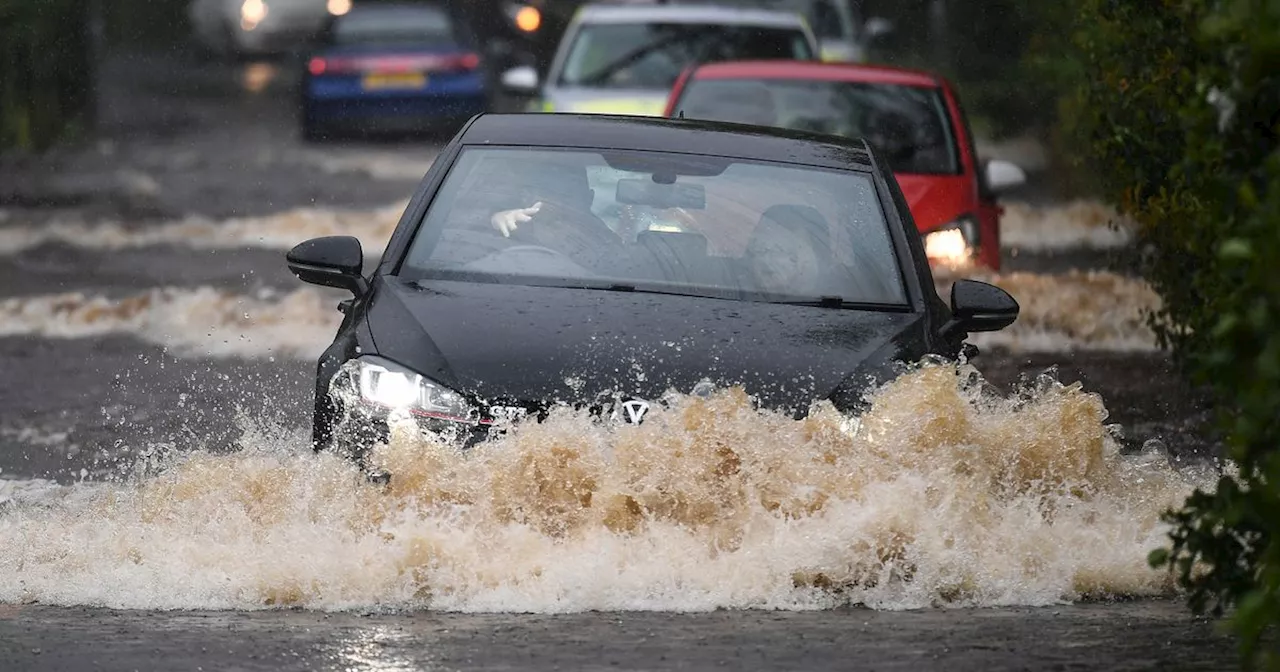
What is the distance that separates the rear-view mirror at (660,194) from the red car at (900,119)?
4.55 m

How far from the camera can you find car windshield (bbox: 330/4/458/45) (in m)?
28.7

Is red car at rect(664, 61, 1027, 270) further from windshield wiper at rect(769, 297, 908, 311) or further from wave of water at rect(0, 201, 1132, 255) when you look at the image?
wave of water at rect(0, 201, 1132, 255)

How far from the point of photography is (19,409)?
11898 mm

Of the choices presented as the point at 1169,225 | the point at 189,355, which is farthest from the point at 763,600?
the point at 189,355

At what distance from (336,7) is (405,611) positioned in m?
32.4

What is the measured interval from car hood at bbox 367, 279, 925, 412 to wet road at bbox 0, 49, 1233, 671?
745mm

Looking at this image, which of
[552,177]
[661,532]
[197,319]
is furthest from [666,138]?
[197,319]

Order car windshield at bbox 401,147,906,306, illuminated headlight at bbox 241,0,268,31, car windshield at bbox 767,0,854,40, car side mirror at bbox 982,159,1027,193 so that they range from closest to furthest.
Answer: car windshield at bbox 401,147,906,306, car side mirror at bbox 982,159,1027,193, car windshield at bbox 767,0,854,40, illuminated headlight at bbox 241,0,268,31

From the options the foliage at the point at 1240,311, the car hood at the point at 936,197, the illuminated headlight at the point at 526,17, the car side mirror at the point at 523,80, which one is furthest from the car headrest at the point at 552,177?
the illuminated headlight at the point at 526,17

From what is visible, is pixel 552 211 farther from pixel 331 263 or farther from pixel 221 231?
pixel 221 231

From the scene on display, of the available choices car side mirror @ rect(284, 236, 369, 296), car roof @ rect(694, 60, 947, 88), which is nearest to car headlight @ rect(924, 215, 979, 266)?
car roof @ rect(694, 60, 947, 88)

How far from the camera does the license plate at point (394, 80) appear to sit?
28.4 meters

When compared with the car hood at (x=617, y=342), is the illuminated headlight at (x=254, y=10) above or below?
above

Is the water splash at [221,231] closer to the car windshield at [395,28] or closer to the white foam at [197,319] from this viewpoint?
the white foam at [197,319]
